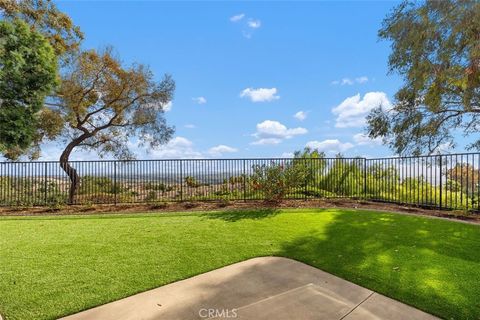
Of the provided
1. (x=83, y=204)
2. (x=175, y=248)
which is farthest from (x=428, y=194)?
(x=83, y=204)

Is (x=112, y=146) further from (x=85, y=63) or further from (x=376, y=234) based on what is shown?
(x=376, y=234)

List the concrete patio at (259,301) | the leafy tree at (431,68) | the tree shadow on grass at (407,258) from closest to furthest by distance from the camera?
the concrete patio at (259,301)
the tree shadow on grass at (407,258)
the leafy tree at (431,68)

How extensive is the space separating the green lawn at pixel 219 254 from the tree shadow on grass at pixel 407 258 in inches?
0.5

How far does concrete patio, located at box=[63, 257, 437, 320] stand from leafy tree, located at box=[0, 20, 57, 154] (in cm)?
693

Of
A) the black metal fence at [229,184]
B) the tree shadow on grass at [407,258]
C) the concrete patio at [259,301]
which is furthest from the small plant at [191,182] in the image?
the concrete patio at [259,301]

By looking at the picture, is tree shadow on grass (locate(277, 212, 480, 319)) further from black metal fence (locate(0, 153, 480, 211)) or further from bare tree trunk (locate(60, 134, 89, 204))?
bare tree trunk (locate(60, 134, 89, 204))

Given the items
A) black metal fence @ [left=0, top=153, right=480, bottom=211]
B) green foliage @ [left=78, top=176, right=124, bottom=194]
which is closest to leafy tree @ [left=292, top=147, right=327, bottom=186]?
black metal fence @ [left=0, top=153, right=480, bottom=211]

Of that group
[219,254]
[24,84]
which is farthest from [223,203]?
[24,84]

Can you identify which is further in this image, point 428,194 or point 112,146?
point 112,146

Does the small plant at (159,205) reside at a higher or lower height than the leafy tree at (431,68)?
lower

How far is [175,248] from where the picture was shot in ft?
17.5

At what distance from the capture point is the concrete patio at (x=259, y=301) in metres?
3.08

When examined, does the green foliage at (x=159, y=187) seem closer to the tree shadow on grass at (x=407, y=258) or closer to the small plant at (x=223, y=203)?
the small plant at (x=223, y=203)

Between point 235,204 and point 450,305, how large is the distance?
7.39m
